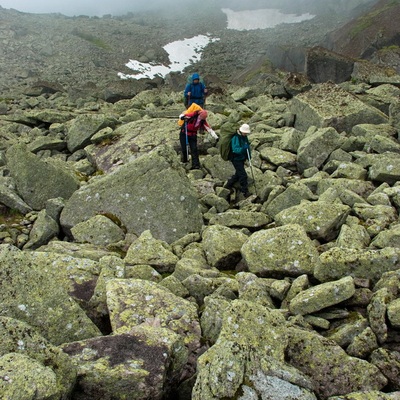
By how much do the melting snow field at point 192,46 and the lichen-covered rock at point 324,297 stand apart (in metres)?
88.0

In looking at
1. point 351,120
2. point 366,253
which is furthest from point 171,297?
point 351,120

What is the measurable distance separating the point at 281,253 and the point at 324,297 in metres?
2.06

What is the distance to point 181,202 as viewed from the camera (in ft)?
45.8

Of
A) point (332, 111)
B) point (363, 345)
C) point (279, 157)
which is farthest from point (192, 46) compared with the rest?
point (363, 345)

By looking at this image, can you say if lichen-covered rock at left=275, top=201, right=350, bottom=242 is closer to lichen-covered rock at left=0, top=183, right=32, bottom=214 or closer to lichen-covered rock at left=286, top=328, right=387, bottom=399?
lichen-covered rock at left=286, top=328, right=387, bottom=399

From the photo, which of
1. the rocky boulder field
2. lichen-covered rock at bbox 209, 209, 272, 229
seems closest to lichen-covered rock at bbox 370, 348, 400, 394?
the rocky boulder field

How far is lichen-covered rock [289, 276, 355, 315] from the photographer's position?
7.57 m

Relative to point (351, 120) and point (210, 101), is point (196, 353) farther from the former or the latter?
point (210, 101)

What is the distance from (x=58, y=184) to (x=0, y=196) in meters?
2.16

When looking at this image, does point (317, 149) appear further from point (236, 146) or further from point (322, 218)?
point (322, 218)

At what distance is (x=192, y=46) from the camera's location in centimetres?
13738

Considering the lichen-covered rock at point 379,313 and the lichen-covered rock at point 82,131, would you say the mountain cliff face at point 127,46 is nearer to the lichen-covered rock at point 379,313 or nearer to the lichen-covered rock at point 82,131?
the lichen-covered rock at point 82,131

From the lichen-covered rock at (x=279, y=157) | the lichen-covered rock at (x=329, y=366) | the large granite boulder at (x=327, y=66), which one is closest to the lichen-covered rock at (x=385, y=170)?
the lichen-covered rock at (x=279, y=157)

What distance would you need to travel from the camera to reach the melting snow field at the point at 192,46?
4153 inches
